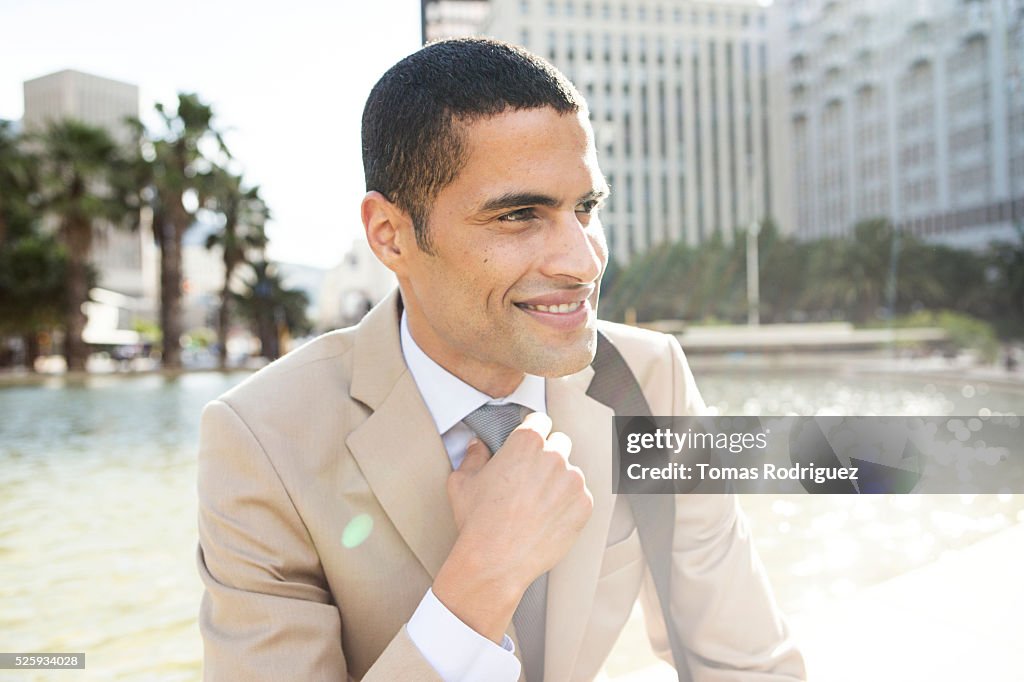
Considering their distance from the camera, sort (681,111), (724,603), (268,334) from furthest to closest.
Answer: (681,111) < (268,334) < (724,603)

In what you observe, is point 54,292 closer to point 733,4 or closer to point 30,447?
point 30,447

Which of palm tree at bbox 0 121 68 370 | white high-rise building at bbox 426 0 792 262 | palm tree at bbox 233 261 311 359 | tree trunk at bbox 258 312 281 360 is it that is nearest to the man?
palm tree at bbox 0 121 68 370

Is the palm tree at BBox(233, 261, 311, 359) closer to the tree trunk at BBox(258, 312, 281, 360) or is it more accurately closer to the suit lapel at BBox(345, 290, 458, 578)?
the tree trunk at BBox(258, 312, 281, 360)

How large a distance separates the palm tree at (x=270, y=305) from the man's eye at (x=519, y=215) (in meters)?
33.4

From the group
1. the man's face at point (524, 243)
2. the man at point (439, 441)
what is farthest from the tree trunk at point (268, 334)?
the man's face at point (524, 243)

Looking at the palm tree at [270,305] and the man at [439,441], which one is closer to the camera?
the man at [439,441]

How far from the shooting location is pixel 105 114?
Answer: 72.3ft

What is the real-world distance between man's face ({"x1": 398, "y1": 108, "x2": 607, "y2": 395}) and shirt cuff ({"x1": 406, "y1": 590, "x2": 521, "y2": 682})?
1.18ft

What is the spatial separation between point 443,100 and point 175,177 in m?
22.9

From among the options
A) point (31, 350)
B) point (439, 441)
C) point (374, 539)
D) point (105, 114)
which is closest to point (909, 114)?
point (105, 114)

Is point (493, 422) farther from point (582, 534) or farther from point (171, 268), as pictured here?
point (171, 268)

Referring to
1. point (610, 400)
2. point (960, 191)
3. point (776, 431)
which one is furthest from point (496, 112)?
point (960, 191)

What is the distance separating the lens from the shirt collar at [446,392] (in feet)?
3.97

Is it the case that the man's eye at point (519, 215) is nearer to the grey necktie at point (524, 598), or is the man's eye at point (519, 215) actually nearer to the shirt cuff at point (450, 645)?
the grey necktie at point (524, 598)
